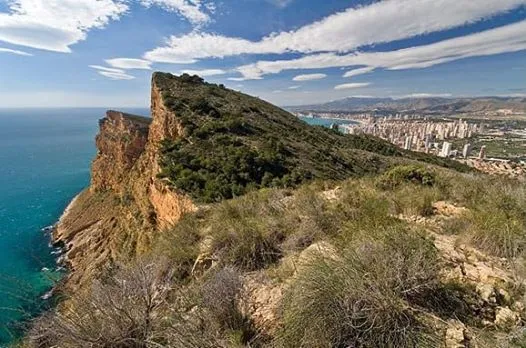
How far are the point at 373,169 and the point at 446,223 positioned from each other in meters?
17.7

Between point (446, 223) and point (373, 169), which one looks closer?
point (446, 223)

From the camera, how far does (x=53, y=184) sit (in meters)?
47.2

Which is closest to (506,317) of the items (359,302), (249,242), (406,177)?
(359,302)

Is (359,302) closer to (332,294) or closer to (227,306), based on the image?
(332,294)

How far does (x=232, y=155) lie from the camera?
1716cm

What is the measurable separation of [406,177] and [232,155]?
33.8 ft

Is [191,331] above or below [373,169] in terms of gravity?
above

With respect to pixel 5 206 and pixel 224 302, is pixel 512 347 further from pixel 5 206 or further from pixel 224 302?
pixel 5 206

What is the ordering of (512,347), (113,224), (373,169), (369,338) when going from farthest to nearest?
1. (113,224)
2. (373,169)
3. (369,338)
4. (512,347)

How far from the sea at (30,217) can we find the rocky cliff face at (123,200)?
203 cm

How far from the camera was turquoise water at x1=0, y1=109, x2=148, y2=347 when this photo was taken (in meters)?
3.50

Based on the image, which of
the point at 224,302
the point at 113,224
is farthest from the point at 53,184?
the point at 224,302

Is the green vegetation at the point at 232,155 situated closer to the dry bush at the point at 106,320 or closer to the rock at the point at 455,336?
the dry bush at the point at 106,320

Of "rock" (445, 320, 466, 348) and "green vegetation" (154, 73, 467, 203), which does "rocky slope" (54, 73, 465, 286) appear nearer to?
"green vegetation" (154, 73, 467, 203)
